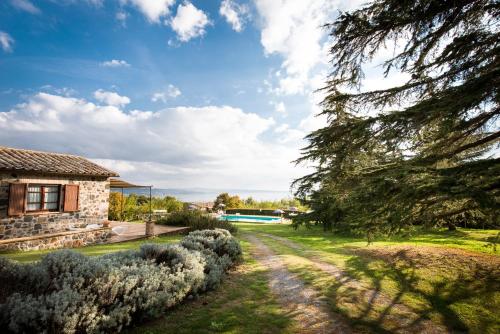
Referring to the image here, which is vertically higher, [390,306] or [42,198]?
[42,198]

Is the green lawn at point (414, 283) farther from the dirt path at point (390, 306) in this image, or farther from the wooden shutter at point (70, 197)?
the wooden shutter at point (70, 197)

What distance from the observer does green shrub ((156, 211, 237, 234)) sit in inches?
690

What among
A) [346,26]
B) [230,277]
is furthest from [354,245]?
[346,26]

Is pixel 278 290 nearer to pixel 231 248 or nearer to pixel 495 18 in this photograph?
pixel 231 248

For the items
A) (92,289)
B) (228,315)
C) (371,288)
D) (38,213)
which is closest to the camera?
(92,289)

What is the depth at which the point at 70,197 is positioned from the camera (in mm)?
14703

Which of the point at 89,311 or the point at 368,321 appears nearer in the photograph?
the point at 89,311

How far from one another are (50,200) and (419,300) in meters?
15.8

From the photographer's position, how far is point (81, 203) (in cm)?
1547

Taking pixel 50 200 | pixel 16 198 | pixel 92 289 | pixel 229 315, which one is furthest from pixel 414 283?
pixel 50 200

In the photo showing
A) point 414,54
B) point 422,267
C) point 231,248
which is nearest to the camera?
point 414,54

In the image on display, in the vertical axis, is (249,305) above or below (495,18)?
below

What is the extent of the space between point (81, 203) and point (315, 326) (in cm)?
1460

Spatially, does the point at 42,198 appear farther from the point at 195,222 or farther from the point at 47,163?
the point at 195,222
